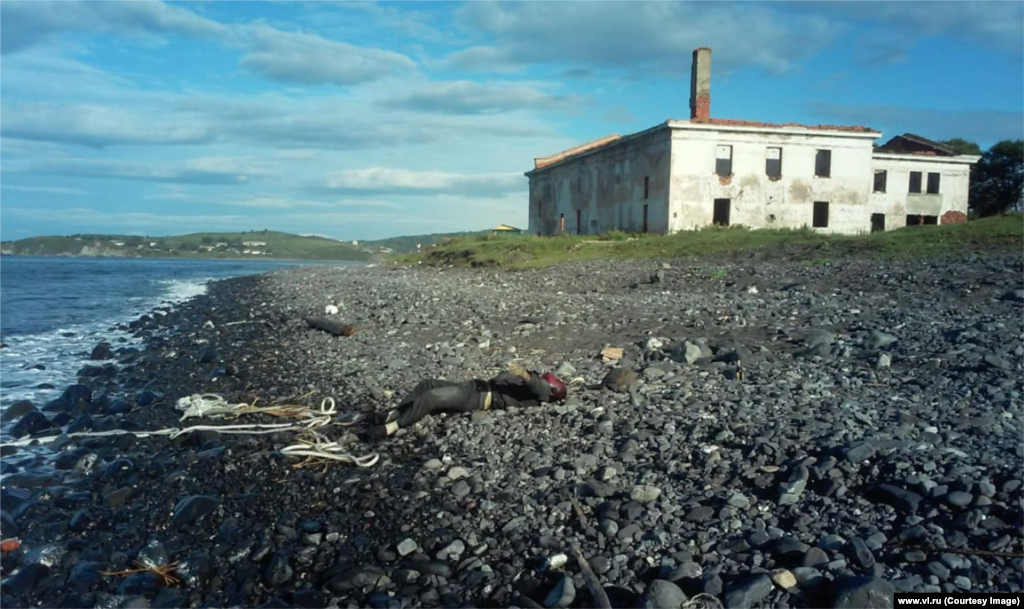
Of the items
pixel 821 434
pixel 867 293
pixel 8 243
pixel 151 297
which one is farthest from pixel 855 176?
pixel 8 243

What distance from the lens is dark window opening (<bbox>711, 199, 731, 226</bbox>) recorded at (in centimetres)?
3391

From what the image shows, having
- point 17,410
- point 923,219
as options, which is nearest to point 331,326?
point 17,410

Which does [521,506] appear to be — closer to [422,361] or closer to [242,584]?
[242,584]

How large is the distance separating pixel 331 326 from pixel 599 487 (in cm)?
872

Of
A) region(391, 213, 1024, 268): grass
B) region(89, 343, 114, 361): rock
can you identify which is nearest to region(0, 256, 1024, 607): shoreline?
region(89, 343, 114, 361): rock

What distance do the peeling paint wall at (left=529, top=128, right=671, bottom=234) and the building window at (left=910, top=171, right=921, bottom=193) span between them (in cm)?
1519

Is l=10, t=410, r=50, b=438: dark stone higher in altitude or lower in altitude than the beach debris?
lower

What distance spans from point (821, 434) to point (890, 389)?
1.64m

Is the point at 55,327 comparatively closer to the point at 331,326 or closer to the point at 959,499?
the point at 331,326

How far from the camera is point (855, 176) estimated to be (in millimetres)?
35031

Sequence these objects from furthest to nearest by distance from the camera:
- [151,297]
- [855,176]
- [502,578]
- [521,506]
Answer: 1. [855,176]
2. [151,297]
3. [521,506]
4. [502,578]

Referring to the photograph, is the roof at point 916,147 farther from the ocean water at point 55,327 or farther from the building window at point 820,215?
the ocean water at point 55,327

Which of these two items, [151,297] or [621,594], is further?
[151,297]

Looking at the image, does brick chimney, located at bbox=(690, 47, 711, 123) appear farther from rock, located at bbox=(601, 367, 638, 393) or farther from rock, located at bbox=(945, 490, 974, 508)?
rock, located at bbox=(945, 490, 974, 508)
